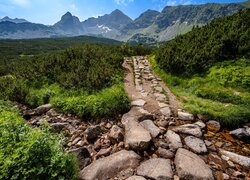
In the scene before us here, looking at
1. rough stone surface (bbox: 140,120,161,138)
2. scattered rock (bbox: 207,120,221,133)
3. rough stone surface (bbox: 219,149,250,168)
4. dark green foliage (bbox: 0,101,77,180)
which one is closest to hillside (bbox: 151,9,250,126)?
scattered rock (bbox: 207,120,221,133)

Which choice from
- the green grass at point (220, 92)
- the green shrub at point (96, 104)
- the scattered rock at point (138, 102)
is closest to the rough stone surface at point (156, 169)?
the green shrub at point (96, 104)

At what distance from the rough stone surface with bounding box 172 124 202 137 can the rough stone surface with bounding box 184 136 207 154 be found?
0.94 ft

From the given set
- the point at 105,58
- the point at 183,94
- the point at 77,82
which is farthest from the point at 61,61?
the point at 183,94

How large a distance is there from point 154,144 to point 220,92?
204 inches

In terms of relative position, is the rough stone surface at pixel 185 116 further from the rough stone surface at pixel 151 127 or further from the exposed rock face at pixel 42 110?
the exposed rock face at pixel 42 110

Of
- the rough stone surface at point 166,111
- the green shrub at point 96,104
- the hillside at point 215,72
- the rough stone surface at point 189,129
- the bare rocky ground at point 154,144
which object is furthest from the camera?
the hillside at point 215,72

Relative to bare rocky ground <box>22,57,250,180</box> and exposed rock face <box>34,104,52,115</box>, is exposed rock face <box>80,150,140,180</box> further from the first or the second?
exposed rock face <box>34,104,52,115</box>

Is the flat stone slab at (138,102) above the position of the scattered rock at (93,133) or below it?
above

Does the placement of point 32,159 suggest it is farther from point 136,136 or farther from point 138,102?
point 138,102

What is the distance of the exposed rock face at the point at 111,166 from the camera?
418 cm

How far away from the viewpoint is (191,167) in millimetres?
4336

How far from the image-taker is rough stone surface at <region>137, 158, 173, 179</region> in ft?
13.3

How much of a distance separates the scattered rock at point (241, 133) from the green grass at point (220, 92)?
443mm

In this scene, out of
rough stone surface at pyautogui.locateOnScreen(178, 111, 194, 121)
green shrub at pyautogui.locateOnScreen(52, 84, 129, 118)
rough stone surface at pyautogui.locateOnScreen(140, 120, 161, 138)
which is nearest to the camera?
rough stone surface at pyautogui.locateOnScreen(140, 120, 161, 138)
